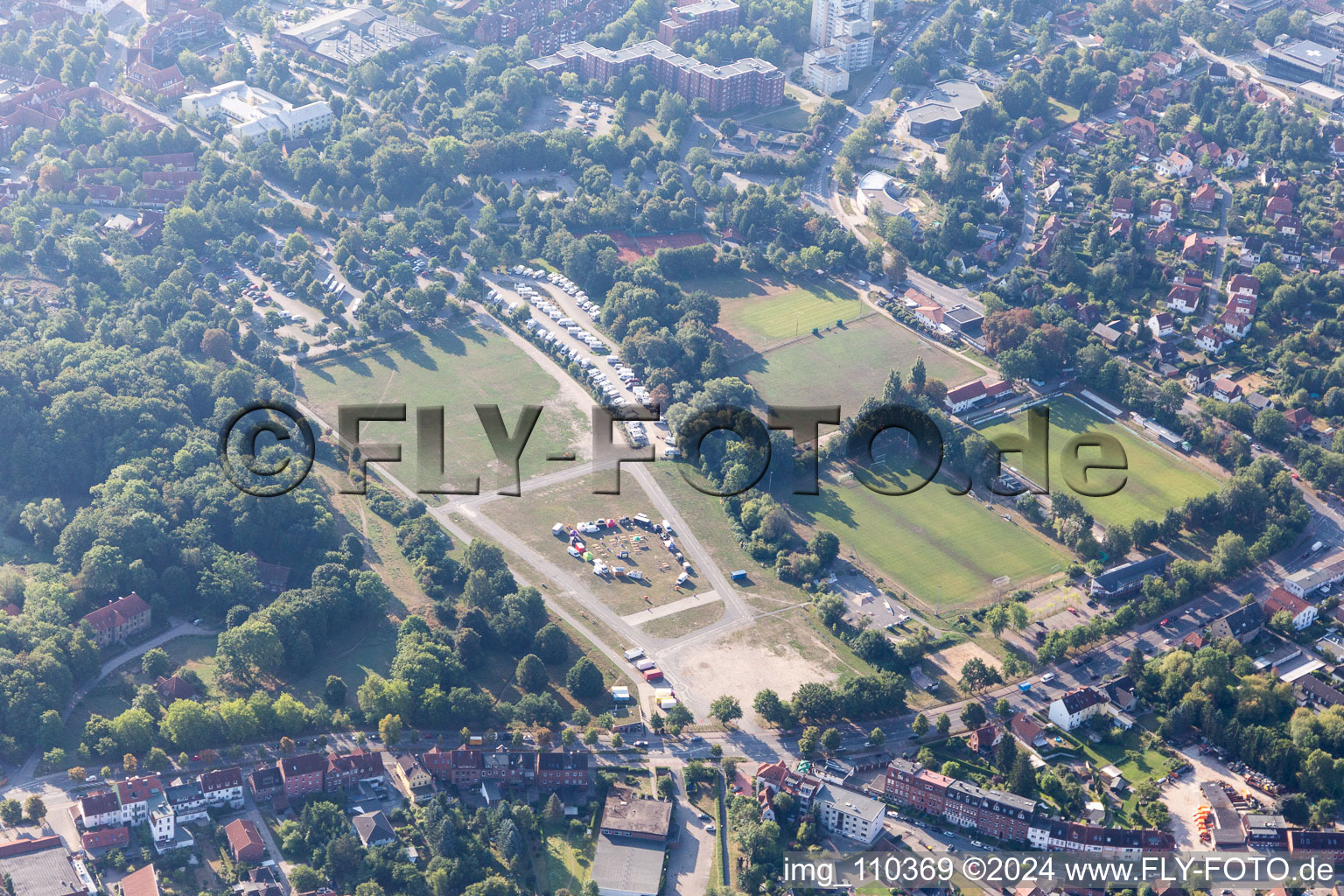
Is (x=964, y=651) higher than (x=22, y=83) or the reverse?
the reverse

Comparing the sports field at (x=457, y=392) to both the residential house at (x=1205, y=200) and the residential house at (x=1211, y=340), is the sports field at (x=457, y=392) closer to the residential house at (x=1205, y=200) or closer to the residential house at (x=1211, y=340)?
the residential house at (x=1211, y=340)

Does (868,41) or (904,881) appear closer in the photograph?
(904,881)

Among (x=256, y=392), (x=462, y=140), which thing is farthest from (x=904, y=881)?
(x=462, y=140)

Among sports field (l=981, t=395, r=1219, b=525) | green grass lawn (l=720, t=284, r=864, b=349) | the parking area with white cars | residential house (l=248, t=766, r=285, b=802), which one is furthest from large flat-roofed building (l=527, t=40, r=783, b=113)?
residential house (l=248, t=766, r=285, b=802)

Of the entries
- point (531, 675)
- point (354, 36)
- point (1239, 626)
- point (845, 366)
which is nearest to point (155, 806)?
point (531, 675)

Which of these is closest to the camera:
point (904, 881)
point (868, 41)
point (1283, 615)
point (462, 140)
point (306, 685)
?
point (904, 881)

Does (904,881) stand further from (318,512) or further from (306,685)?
(318,512)

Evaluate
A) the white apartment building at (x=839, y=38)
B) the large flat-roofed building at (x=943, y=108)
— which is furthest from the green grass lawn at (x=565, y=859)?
the white apartment building at (x=839, y=38)

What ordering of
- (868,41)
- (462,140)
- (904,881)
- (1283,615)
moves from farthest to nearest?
(868,41)
(462,140)
(1283,615)
(904,881)
